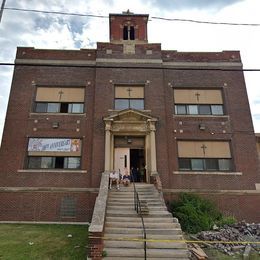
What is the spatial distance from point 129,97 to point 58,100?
4.94 metres

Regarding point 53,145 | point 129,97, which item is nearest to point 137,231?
point 53,145

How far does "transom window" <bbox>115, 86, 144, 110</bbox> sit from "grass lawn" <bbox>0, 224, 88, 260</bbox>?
8474 millimetres

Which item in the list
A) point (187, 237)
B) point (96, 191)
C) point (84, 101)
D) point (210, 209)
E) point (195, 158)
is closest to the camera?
point (187, 237)

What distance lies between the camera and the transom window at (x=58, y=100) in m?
15.7

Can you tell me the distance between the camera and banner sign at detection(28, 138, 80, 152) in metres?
14.6

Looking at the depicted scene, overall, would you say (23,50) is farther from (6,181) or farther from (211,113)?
(211,113)

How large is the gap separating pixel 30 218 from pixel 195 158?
10.6m

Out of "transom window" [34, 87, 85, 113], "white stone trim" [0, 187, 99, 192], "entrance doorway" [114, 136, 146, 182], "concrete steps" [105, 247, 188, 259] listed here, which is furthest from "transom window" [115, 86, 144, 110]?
"concrete steps" [105, 247, 188, 259]

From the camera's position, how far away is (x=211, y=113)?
52.3 feet

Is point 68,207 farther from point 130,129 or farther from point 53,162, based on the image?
point 130,129

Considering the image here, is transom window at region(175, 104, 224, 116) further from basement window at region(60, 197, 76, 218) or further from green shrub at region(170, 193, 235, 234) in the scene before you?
basement window at region(60, 197, 76, 218)

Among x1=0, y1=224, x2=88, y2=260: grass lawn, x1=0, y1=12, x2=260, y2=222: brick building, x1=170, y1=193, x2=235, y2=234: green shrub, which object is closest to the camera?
x1=0, y1=224, x2=88, y2=260: grass lawn

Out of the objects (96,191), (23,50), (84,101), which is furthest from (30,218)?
(23,50)

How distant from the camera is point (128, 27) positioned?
1897 centimetres
